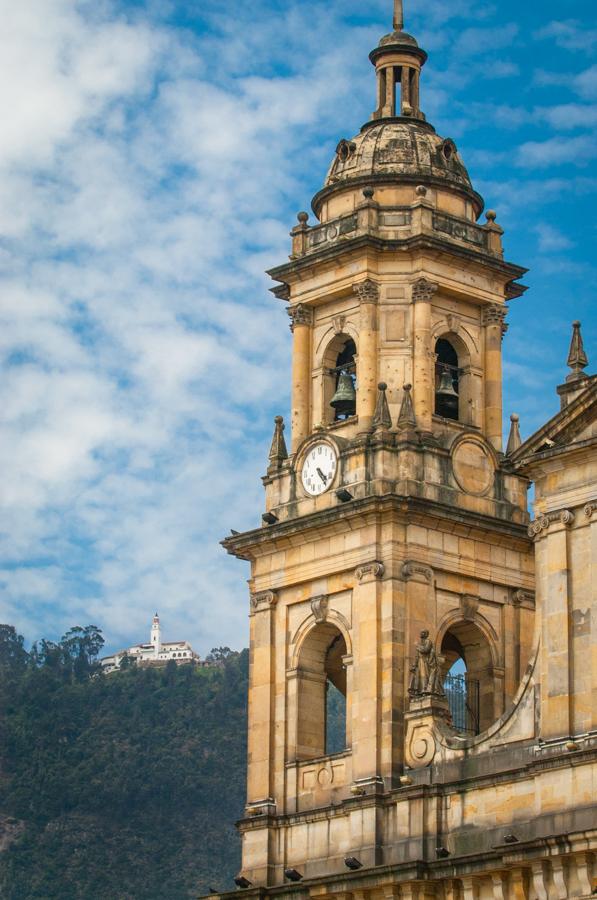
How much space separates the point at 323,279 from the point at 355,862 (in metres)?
12.7

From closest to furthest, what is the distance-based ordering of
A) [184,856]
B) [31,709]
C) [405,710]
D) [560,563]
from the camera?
[560,563] < [405,710] < [184,856] < [31,709]

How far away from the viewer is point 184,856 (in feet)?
362

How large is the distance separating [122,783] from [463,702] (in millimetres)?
68618

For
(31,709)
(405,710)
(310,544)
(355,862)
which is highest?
(31,709)

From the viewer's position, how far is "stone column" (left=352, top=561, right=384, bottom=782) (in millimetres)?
44594

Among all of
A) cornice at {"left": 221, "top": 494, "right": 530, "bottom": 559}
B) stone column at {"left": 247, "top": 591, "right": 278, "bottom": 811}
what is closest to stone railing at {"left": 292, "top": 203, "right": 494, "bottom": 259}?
cornice at {"left": 221, "top": 494, "right": 530, "bottom": 559}

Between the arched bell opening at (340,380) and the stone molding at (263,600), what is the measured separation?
3.83 m

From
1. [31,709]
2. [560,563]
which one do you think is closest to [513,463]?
[560,563]

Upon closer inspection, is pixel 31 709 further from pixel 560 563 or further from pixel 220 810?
pixel 560 563

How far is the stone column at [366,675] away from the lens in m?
44.6

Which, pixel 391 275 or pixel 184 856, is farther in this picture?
pixel 184 856

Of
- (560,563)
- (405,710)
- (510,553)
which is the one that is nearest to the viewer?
(560,563)

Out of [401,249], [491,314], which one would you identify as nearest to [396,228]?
[401,249]

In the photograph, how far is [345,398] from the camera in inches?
1900
